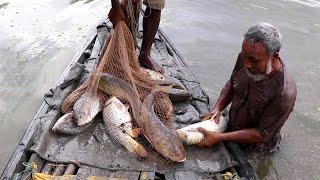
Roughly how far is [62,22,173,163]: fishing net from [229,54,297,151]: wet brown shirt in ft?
2.87

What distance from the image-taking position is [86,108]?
4.58 metres

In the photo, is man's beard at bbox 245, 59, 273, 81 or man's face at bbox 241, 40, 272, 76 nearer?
man's face at bbox 241, 40, 272, 76

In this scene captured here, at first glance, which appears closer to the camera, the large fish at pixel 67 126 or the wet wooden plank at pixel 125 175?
the wet wooden plank at pixel 125 175

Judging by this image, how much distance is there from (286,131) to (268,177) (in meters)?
1.26

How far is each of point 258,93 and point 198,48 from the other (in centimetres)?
517

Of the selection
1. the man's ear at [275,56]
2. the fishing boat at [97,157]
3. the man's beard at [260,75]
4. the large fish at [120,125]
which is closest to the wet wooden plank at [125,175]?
the fishing boat at [97,157]

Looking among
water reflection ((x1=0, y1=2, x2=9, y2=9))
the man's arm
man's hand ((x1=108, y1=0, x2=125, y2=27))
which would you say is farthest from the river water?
man's hand ((x1=108, y1=0, x2=125, y2=27))

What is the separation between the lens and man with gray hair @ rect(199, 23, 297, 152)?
3676 mm

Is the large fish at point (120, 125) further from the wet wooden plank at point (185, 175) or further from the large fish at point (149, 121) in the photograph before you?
the wet wooden plank at point (185, 175)

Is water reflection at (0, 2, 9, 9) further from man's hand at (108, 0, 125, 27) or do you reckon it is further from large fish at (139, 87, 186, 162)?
large fish at (139, 87, 186, 162)

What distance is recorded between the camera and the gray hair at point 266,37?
143 inches

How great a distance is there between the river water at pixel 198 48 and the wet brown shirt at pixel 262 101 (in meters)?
0.81

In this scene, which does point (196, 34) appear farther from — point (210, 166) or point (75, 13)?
point (210, 166)

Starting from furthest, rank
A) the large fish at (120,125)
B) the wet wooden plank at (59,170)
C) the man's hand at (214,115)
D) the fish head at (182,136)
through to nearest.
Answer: the man's hand at (214,115) < the fish head at (182,136) < the large fish at (120,125) < the wet wooden plank at (59,170)
